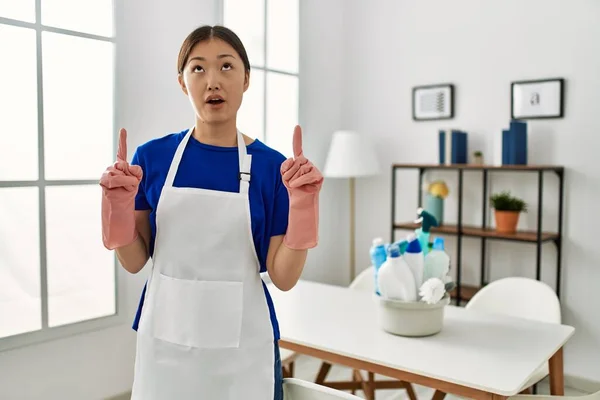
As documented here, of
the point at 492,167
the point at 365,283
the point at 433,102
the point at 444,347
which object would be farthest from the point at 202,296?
the point at 433,102

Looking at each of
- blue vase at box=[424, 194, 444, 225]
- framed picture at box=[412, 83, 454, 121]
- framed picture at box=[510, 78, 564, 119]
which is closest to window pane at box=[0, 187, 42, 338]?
blue vase at box=[424, 194, 444, 225]

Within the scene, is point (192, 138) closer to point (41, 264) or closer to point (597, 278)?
point (41, 264)

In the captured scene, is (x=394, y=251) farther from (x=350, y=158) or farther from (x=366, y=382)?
(x=350, y=158)

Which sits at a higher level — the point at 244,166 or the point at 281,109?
the point at 281,109

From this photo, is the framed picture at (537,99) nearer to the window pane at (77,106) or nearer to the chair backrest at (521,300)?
the chair backrest at (521,300)

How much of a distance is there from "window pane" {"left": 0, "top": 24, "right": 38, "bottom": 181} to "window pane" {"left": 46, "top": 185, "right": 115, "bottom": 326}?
161 mm

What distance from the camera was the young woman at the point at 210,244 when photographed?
1.22m

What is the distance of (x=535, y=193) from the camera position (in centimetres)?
334

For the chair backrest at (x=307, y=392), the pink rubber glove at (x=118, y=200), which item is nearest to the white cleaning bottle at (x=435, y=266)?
the chair backrest at (x=307, y=392)

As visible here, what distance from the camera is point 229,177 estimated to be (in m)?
1.23

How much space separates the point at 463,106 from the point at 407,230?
903 mm

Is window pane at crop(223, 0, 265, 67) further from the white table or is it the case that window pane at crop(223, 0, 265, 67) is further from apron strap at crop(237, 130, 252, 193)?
apron strap at crop(237, 130, 252, 193)

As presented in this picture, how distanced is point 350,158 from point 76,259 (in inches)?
72.2

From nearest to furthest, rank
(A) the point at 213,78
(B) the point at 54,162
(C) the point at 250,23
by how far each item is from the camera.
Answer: (A) the point at 213,78, (B) the point at 54,162, (C) the point at 250,23
